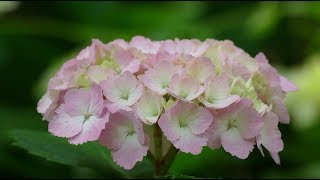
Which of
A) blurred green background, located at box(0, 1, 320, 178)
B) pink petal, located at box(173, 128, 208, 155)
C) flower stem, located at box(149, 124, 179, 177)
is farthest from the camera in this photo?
blurred green background, located at box(0, 1, 320, 178)

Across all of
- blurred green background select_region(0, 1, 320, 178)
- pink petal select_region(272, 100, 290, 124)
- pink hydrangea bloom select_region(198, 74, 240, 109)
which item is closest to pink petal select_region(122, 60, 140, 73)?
pink hydrangea bloom select_region(198, 74, 240, 109)

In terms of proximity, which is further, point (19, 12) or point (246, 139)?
point (19, 12)

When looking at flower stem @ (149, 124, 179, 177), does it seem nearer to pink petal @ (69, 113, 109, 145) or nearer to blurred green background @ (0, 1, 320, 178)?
pink petal @ (69, 113, 109, 145)

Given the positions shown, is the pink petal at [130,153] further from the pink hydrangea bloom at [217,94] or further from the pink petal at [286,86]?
the pink petal at [286,86]

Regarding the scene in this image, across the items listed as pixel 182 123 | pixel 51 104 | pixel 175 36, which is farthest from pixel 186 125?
pixel 175 36

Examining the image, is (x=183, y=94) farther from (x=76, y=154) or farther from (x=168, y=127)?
(x=76, y=154)

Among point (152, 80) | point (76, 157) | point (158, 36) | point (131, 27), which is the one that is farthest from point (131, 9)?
point (152, 80)

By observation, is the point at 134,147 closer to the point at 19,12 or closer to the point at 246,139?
the point at 246,139
